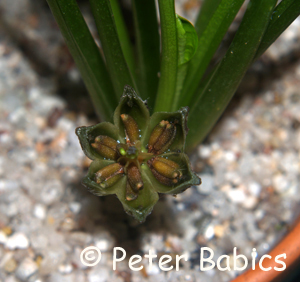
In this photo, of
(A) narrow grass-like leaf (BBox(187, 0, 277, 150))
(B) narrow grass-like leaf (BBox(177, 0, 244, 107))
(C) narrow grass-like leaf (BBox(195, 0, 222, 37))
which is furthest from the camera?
(C) narrow grass-like leaf (BBox(195, 0, 222, 37))

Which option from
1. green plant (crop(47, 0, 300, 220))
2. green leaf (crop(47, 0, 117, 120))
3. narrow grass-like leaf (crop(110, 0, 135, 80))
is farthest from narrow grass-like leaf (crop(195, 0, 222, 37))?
green leaf (crop(47, 0, 117, 120))

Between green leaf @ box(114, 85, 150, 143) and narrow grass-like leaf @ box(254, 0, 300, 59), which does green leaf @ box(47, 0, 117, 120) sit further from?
narrow grass-like leaf @ box(254, 0, 300, 59)

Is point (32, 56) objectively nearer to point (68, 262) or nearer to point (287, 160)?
point (68, 262)

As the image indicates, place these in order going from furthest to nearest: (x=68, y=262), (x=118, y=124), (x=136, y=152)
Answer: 1. (x=68, y=262)
2. (x=118, y=124)
3. (x=136, y=152)

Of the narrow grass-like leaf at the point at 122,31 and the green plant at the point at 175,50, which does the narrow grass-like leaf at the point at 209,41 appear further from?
the narrow grass-like leaf at the point at 122,31

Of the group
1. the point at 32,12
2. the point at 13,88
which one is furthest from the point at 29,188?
the point at 32,12

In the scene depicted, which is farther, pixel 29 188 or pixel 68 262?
pixel 29 188

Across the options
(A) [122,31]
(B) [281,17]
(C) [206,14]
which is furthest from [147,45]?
(B) [281,17]

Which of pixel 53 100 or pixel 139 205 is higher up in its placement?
pixel 139 205

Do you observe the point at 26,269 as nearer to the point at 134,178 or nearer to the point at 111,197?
the point at 111,197
